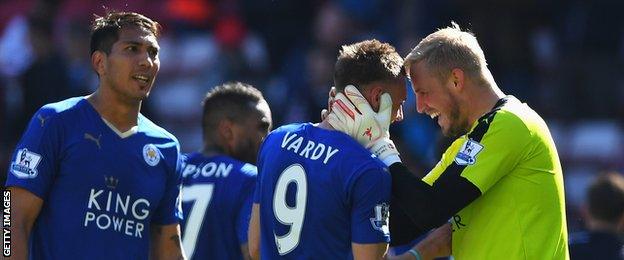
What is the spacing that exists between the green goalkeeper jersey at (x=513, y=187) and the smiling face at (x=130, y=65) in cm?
172

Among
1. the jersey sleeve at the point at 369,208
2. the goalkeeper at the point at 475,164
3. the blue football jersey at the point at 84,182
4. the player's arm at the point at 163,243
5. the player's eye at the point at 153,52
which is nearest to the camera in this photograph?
the jersey sleeve at the point at 369,208

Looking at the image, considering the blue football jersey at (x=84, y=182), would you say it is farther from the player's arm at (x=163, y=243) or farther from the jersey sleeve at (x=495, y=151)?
the jersey sleeve at (x=495, y=151)

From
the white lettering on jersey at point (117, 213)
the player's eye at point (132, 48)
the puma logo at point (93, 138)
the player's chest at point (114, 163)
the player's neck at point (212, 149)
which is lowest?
the white lettering on jersey at point (117, 213)

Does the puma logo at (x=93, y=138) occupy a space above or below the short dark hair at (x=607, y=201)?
above

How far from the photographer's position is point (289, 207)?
233 inches

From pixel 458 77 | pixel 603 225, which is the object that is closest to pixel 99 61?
pixel 458 77

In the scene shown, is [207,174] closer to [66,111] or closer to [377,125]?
[66,111]

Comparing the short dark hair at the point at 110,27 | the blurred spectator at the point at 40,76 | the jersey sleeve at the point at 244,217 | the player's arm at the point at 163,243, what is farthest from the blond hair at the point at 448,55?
the blurred spectator at the point at 40,76

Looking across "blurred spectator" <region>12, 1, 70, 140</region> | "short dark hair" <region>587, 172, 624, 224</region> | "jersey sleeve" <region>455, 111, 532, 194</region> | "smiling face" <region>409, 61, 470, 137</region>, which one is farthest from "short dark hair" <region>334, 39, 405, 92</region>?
"blurred spectator" <region>12, 1, 70, 140</region>

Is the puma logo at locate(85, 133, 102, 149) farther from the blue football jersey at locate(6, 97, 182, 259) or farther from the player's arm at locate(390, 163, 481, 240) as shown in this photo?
the player's arm at locate(390, 163, 481, 240)

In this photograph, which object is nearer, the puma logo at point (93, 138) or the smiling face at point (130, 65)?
the puma logo at point (93, 138)

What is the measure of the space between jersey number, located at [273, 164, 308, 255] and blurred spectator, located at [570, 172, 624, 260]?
7.91 feet

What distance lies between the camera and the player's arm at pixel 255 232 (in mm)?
6395

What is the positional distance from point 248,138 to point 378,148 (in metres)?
2.20
